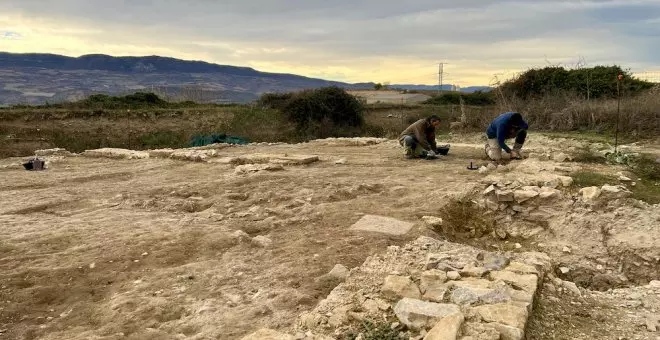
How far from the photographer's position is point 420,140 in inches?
367

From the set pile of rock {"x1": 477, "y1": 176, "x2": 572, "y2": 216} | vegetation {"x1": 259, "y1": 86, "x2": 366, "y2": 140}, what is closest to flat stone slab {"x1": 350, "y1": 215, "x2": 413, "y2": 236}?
pile of rock {"x1": 477, "y1": 176, "x2": 572, "y2": 216}

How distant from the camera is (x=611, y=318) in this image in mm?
3465

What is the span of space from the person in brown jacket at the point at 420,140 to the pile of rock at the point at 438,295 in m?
5.14

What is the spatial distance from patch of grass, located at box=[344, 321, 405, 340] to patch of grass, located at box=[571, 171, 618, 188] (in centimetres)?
443

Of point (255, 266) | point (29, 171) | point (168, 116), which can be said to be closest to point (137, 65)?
point (168, 116)

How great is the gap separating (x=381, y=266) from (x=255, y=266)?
1.10m

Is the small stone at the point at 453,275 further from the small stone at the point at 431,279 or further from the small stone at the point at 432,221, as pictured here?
the small stone at the point at 432,221

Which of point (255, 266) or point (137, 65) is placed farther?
point (137, 65)

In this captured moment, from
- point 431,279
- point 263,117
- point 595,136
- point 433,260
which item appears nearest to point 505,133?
point 595,136

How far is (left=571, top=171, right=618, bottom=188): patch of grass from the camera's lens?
6.54 m

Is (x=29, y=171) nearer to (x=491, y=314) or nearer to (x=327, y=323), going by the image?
(x=327, y=323)

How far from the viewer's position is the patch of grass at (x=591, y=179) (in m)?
6.54

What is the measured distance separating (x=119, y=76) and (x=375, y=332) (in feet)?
333

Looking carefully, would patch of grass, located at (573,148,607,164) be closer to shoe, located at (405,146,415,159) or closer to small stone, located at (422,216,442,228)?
shoe, located at (405,146,415,159)
